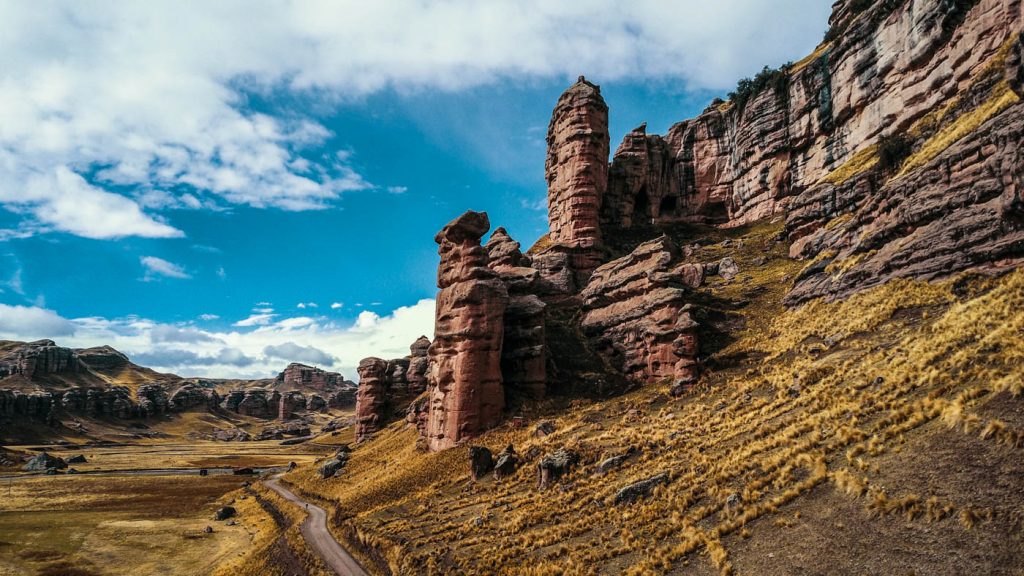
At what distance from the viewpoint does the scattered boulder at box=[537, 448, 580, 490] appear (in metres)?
38.0

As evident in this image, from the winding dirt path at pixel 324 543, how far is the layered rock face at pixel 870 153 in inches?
2061

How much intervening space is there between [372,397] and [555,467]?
A: 7309cm

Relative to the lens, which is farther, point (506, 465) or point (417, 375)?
point (417, 375)

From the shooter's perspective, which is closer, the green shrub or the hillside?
the hillside

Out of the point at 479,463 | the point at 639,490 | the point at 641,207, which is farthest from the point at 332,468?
the point at 641,207

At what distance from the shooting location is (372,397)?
337 feet

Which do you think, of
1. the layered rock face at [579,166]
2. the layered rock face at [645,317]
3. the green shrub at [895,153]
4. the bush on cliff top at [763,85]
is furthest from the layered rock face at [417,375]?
the bush on cliff top at [763,85]

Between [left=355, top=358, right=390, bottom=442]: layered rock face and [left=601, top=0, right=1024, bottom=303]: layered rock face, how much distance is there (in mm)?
63819

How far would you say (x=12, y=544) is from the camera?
4812 cm

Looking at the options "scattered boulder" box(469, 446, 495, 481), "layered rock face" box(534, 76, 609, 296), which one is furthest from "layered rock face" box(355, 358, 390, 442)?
"scattered boulder" box(469, 446, 495, 481)

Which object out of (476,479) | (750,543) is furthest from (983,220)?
(476,479)

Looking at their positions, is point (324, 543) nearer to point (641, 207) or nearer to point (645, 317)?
point (645, 317)

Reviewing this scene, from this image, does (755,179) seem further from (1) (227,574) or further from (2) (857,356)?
(1) (227,574)

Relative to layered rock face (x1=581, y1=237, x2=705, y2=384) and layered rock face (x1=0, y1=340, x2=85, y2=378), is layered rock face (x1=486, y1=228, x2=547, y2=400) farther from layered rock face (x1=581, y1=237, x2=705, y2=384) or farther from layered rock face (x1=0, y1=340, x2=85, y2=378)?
layered rock face (x1=0, y1=340, x2=85, y2=378)
